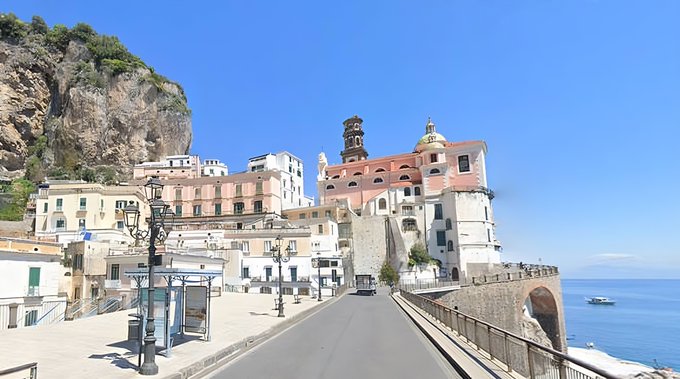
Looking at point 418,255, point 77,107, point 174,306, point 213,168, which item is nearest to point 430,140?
point 418,255

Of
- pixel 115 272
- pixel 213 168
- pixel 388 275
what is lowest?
pixel 388 275

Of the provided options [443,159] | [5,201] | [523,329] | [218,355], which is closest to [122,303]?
[218,355]

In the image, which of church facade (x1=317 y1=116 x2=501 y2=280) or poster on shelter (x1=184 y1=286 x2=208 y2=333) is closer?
poster on shelter (x1=184 y1=286 x2=208 y2=333)

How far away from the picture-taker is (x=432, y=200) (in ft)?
204

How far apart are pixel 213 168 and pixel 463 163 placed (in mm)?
48870

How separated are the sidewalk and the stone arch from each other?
4148cm

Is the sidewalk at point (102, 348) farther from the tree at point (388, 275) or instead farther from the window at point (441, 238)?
the window at point (441, 238)

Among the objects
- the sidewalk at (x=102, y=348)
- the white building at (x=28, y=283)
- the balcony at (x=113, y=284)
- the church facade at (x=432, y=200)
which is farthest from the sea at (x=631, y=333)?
the white building at (x=28, y=283)

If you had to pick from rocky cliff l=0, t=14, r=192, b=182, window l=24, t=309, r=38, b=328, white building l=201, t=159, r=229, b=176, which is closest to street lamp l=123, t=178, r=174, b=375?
window l=24, t=309, r=38, b=328

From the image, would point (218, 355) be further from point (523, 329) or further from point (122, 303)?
point (523, 329)

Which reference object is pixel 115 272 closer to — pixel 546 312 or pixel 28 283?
pixel 28 283

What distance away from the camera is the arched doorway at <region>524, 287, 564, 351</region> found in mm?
48031

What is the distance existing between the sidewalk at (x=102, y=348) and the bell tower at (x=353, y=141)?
2804 inches

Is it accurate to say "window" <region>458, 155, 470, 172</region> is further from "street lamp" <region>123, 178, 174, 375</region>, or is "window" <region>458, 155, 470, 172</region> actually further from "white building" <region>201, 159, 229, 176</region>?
"street lamp" <region>123, 178, 174, 375</region>
